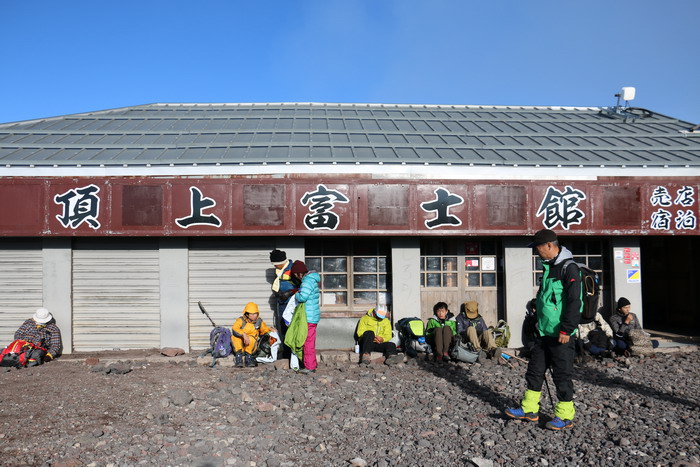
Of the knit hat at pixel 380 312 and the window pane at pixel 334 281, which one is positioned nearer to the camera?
the knit hat at pixel 380 312

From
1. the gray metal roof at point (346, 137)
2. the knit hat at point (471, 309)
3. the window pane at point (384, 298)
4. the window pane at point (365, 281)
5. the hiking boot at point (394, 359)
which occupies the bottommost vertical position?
the hiking boot at point (394, 359)

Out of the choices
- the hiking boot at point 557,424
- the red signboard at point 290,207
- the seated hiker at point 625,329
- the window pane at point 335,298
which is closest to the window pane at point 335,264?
the window pane at point 335,298

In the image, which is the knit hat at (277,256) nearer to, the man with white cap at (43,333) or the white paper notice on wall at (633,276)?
the man with white cap at (43,333)

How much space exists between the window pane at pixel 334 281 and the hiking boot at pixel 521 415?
4.97m

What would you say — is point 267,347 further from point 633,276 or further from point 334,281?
point 633,276

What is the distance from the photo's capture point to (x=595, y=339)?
9.06 meters

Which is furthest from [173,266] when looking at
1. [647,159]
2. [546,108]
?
[546,108]

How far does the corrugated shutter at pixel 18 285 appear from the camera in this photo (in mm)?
9633

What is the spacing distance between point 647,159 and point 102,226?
34.7 feet

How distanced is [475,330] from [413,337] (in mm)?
1100

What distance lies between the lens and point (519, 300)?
33.0 ft

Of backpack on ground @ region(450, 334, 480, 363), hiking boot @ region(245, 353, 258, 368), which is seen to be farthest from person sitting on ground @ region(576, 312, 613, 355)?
hiking boot @ region(245, 353, 258, 368)

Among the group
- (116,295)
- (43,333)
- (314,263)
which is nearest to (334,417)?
(314,263)

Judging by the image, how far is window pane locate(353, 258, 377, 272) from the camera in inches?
403
